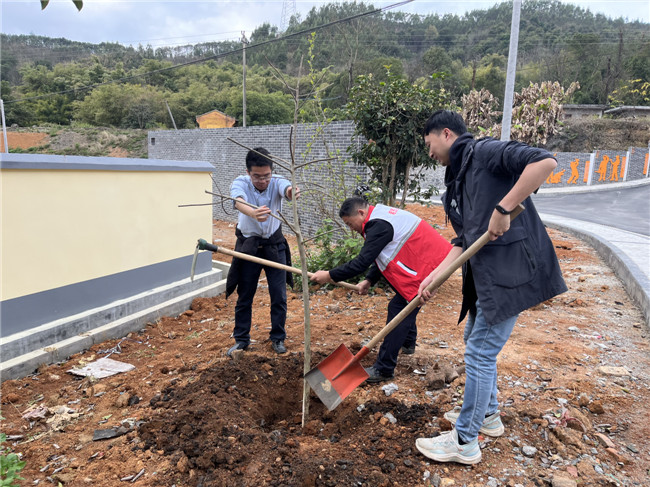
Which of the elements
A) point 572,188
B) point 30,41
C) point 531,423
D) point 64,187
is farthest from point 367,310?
point 30,41

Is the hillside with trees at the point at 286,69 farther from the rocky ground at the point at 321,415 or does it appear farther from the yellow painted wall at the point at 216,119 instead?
the rocky ground at the point at 321,415

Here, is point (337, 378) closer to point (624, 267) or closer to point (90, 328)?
point (90, 328)

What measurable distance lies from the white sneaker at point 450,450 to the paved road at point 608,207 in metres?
9.89

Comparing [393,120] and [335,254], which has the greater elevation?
[393,120]

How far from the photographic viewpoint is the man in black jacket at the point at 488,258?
79.6 inches

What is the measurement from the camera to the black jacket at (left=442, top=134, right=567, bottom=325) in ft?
6.65

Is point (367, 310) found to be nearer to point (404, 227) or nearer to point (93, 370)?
point (404, 227)

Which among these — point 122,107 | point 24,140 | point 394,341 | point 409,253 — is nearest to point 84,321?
point 394,341

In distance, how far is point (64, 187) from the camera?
3.93 meters

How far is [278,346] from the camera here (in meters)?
3.66

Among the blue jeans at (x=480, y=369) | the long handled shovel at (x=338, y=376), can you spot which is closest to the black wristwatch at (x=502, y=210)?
the blue jeans at (x=480, y=369)

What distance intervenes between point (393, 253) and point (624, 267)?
4871mm

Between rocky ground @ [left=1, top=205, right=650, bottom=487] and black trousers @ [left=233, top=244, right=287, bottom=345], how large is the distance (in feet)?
0.64

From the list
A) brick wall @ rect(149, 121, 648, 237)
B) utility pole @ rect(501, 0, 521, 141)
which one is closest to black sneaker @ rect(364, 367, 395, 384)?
brick wall @ rect(149, 121, 648, 237)
